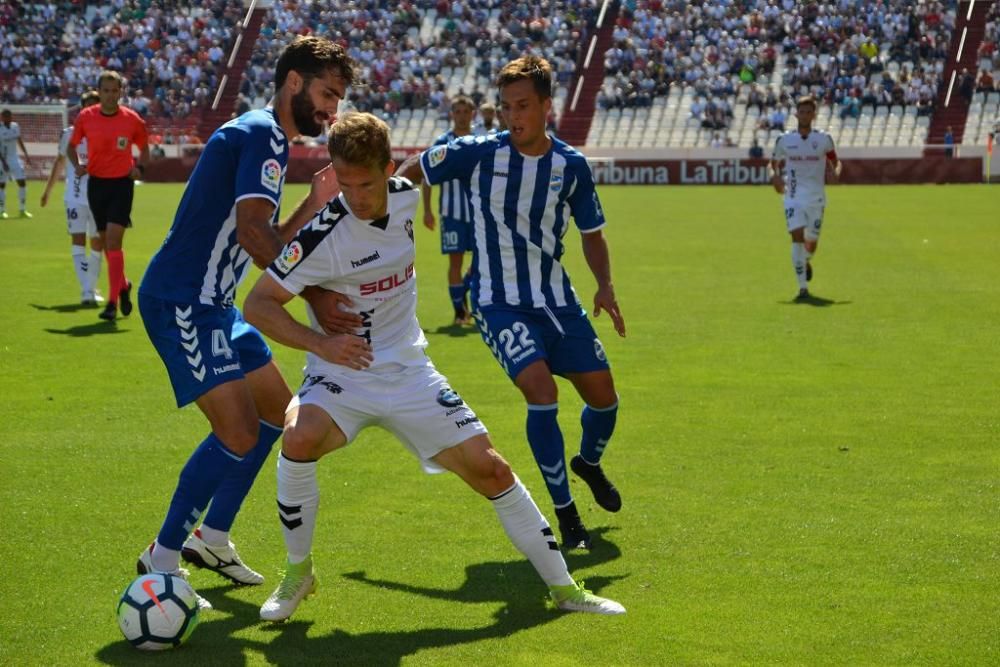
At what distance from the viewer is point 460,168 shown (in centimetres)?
692

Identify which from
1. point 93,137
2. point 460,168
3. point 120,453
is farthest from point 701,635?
point 93,137

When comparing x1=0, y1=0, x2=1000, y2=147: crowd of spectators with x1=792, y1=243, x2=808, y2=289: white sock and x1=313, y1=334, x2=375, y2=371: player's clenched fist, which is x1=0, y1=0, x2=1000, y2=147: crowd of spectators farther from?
x1=313, y1=334, x2=375, y2=371: player's clenched fist

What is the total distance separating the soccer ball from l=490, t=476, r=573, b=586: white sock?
1.27 m

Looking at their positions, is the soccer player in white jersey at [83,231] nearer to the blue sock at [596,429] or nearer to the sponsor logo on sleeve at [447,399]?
the blue sock at [596,429]

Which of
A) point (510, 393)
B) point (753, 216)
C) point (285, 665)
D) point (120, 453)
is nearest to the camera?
point (285, 665)

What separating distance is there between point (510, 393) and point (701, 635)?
544 cm

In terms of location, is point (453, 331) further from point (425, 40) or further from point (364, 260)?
point (425, 40)

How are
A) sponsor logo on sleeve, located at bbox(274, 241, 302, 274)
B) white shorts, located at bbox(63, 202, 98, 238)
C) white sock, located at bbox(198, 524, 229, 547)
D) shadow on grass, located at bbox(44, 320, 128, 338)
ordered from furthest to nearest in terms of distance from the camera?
white shorts, located at bbox(63, 202, 98, 238) → shadow on grass, located at bbox(44, 320, 128, 338) → white sock, located at bbox(198, 524, 229, 547) → sponsor logo on sleeve, located at bbox(274, 241, 302, 274)

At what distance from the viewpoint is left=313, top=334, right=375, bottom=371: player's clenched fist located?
5004 millimetres

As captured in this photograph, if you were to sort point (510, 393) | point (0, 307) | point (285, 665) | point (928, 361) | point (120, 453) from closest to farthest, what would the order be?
point (285, 665) → point (120, 453) → point (510, 393) → point (928, 361) → point (0, 307)

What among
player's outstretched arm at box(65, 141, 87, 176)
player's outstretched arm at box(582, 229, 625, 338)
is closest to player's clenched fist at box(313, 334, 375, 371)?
player's outstretched arm at box(582, 229, 625, 338)

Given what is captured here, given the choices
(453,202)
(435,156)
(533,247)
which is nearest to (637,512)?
(533,247)

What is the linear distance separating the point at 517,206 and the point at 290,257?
210cm

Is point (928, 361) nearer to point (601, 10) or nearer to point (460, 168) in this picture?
point (460, 168)
